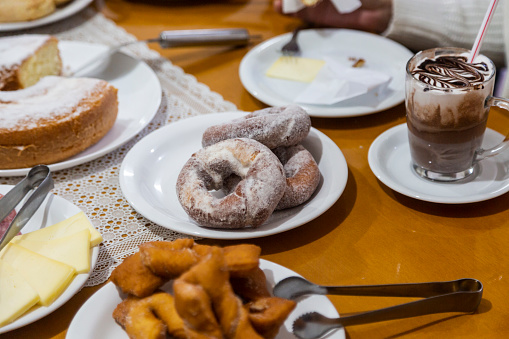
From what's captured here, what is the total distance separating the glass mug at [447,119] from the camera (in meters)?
1.01

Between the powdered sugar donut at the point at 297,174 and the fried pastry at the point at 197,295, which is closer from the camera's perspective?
the fried pastry at the point at 197,295

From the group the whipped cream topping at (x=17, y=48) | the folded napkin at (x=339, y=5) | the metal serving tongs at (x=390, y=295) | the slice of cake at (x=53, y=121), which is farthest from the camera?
the folded napkin at (x=339, y=5)

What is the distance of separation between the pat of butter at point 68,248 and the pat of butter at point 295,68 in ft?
2.78

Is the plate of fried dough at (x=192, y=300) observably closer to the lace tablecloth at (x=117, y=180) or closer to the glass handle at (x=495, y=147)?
the lace tablecloth at (x=117, y=180)

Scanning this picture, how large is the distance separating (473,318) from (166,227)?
0.54m

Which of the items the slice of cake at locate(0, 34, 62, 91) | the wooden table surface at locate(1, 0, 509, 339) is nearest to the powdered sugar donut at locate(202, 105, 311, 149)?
the wooden table surface at locate(1, 0, 509, 339)

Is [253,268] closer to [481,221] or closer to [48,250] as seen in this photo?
[48,250]

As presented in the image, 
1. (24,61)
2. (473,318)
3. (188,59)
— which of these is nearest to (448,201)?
(473,318)

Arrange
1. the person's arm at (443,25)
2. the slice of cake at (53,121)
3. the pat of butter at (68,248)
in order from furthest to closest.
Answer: the person's arm at (443,25) → the slice of cake at (53,121) → the pat of butter at (68,248)

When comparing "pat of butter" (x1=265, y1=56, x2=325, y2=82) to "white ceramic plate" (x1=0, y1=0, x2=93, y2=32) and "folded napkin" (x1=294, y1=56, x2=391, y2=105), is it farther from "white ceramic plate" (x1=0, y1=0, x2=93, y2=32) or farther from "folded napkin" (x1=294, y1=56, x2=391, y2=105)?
"white ceramic plate" (x1=0, y1=0, x2=93, y2=32)

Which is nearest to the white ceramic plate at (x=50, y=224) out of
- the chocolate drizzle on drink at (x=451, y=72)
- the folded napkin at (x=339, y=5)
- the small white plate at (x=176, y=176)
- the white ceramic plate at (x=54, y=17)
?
the small white plate at (x=176, y=176)

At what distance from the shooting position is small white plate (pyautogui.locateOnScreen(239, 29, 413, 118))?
137 cm

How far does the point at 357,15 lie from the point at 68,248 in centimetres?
136

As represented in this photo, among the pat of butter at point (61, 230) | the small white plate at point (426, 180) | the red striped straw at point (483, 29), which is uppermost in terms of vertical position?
the red striped straw at point (483, 29)
